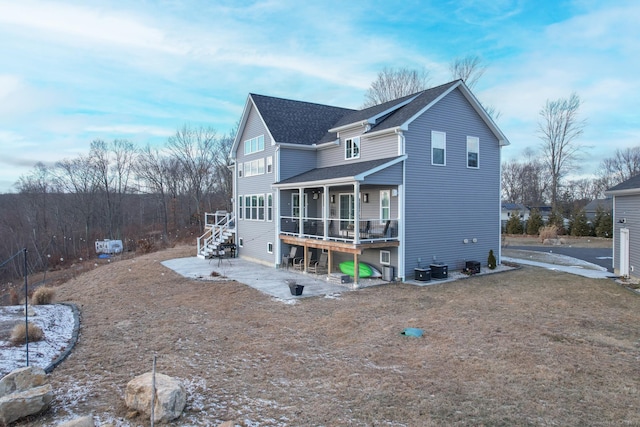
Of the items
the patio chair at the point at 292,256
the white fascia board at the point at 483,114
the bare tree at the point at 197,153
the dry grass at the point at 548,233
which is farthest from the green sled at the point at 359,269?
the bare tree at the point at 197,153

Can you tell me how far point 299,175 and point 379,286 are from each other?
296 inches

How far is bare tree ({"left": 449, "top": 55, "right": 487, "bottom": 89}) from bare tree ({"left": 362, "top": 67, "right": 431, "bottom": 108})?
242 cm

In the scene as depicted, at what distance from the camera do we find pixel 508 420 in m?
4.71

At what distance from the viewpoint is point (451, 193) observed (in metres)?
16.2

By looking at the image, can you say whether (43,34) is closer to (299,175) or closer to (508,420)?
(299,175)

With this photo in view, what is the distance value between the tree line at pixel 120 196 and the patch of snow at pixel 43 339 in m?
27.2

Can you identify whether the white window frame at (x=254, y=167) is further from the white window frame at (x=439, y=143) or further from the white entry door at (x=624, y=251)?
the white entry door at (x=624, y=251)

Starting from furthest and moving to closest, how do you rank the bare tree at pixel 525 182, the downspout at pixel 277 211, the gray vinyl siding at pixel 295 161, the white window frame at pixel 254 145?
the bare tree at pixel 525 182 → the white window frame at pixel 254 145 → the gray vinyl siding at pixel 295 161 → the downspout at pixel 277 211

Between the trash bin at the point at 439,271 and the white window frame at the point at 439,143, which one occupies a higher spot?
the white window frame at the point at 439,143

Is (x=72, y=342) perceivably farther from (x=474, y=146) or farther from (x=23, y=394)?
(x=474, y=146)

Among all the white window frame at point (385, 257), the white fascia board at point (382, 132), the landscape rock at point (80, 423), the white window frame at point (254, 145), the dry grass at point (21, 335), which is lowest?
the dry grass at point (21, 335)

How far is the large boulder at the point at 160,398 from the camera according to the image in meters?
4.78

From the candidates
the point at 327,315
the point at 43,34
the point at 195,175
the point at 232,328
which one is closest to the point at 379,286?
the point at 327,315

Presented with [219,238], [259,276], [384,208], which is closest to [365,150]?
[384,208]
